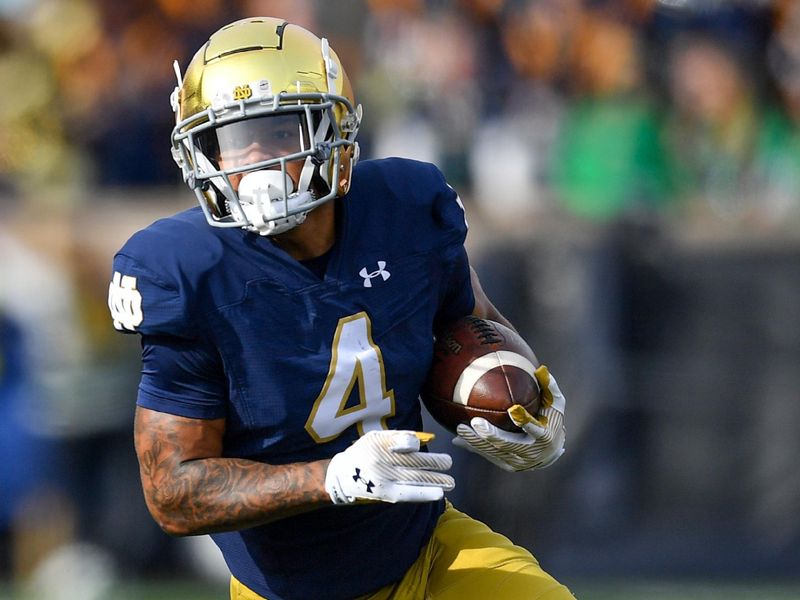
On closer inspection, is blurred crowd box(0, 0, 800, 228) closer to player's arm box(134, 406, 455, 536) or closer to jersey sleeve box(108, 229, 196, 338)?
jersey sleeve box(108, 229, 196, 338)

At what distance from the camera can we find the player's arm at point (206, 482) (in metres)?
2.21

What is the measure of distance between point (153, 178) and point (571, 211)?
1.87m

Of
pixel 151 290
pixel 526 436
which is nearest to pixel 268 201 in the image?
pixel 151 290

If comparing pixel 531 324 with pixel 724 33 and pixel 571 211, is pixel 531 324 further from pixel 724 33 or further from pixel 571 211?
pixel 724 33

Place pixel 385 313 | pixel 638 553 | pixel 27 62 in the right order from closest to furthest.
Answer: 1. pixel 385 313
2. pixel 638 553
3. pixel 27 62

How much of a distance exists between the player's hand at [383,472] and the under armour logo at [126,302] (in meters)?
0.47

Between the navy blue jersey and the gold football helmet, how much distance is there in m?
0.11

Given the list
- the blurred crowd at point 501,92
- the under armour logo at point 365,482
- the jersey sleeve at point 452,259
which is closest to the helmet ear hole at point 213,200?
the jersey sleeve at point 452,259

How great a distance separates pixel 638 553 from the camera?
481cm

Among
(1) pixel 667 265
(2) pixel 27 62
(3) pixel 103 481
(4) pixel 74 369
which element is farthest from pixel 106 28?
(1) pixel 667 265

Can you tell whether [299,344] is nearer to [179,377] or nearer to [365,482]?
[179,377]

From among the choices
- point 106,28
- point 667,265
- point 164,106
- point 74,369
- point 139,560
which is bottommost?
point 139,560

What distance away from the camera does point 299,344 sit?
7.79 ft

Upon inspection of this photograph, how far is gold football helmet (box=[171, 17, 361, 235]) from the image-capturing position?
7.57 ft
